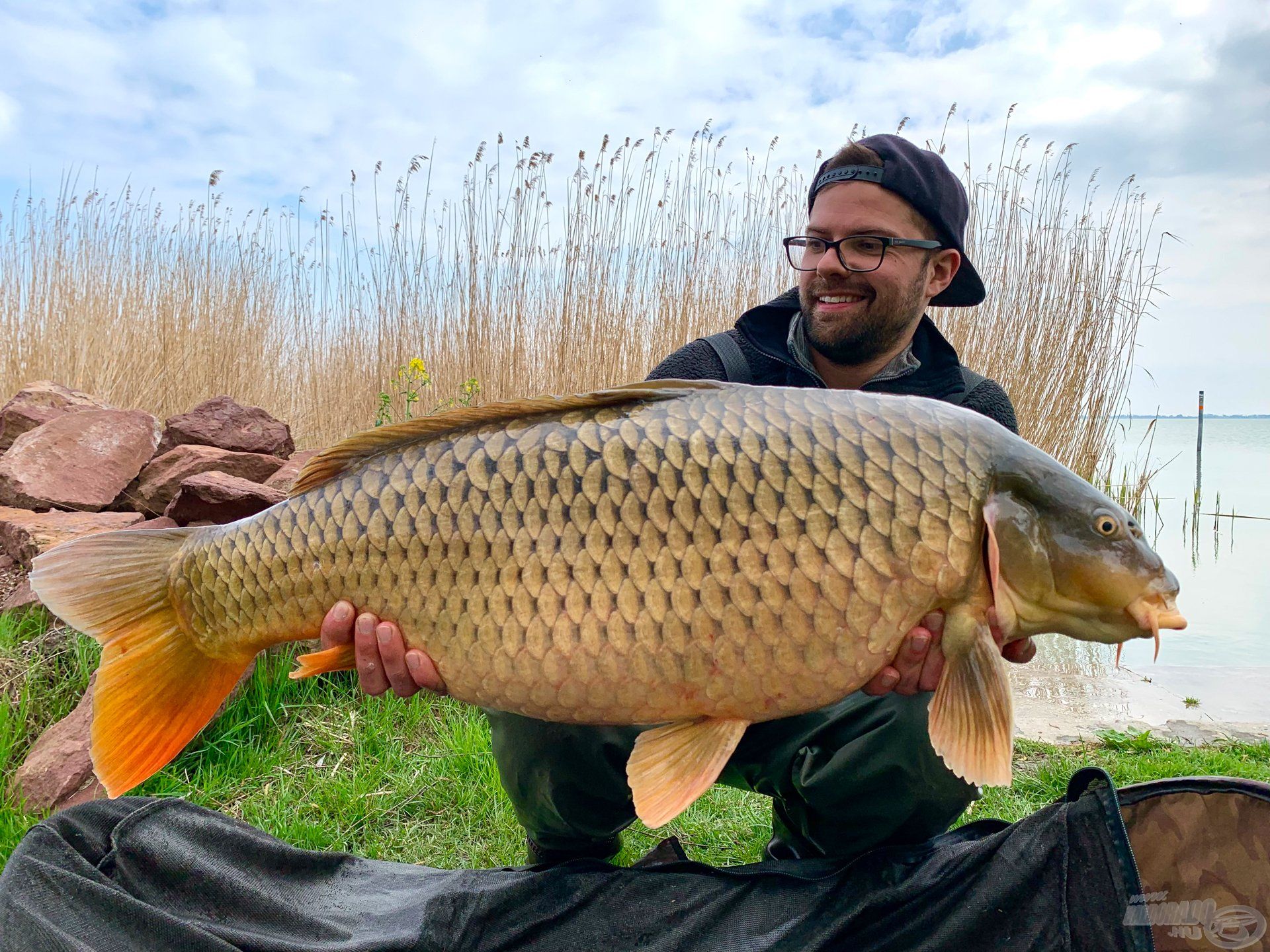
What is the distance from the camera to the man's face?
178 cm

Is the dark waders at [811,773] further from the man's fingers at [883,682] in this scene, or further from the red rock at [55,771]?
the red rock at [55,771]

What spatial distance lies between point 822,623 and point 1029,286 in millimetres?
3776

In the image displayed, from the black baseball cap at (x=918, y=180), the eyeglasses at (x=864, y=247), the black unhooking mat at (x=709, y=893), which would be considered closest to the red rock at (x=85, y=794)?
the black unhooking mat at (x=709, y=893)

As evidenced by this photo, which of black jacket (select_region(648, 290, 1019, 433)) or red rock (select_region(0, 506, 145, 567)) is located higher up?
black jacket (select_region(648, 290, 1019, 433))

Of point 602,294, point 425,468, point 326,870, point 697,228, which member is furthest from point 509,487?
point 697,228

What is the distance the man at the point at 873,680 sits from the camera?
1355 millimetres

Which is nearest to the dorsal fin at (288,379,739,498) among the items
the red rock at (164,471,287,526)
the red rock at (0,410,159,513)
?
the red rock at (164,471,287,526)

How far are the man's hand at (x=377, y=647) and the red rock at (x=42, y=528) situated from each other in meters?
1.53

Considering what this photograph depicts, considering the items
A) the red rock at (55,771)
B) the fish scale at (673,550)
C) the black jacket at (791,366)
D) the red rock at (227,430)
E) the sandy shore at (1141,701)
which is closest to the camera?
the fish scale at (673,550)

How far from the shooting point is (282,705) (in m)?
2.21

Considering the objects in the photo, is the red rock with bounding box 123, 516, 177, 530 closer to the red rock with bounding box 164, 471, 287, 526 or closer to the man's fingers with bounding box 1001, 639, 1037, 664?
the red rock with bounding box 164, 471, 287, 526

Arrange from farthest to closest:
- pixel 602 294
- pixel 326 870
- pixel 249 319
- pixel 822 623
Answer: pixel 249 319
pixel 602 294
pixel 326 870
pixel 822 623

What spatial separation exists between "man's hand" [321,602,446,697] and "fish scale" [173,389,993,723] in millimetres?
16

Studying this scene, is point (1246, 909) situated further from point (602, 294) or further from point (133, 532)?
point (602, 294)
